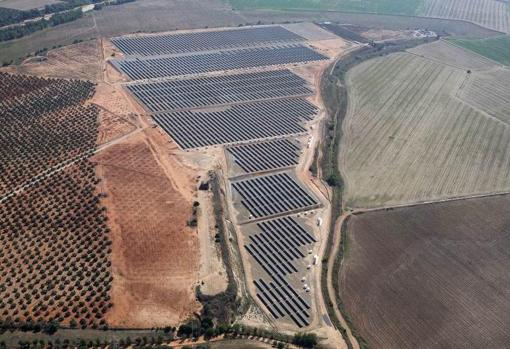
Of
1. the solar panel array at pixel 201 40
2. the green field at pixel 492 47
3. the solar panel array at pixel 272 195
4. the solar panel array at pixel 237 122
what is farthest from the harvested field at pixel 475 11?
the solar panel array at pixel 272 195

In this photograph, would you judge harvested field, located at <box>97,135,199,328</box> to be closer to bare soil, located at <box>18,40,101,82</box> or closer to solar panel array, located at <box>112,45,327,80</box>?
bare soil, located at <box>18,40,101,82</box>

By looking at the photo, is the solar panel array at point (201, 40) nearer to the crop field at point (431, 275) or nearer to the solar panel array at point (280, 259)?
the solar panel array at point (280, 259)

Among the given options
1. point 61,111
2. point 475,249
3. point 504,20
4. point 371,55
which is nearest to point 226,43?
point 371,55

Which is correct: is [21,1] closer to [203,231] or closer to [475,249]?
[203,231]

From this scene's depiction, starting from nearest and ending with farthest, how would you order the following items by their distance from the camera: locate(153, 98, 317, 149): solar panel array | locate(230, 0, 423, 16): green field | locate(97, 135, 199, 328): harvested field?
locate(97, 135, 199, 328): harvested field
locate(153, 98, 317, 149): solar panel array
locate(230, 0, 423, 16): green field

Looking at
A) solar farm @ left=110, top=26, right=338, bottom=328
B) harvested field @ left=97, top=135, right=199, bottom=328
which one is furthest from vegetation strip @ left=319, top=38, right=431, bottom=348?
harvested field @ left=97, top=135, right=199, bottom=328

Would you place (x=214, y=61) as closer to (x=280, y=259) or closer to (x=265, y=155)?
(x=265, y=155)

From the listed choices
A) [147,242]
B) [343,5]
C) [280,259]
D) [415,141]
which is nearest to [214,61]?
[415,141]
